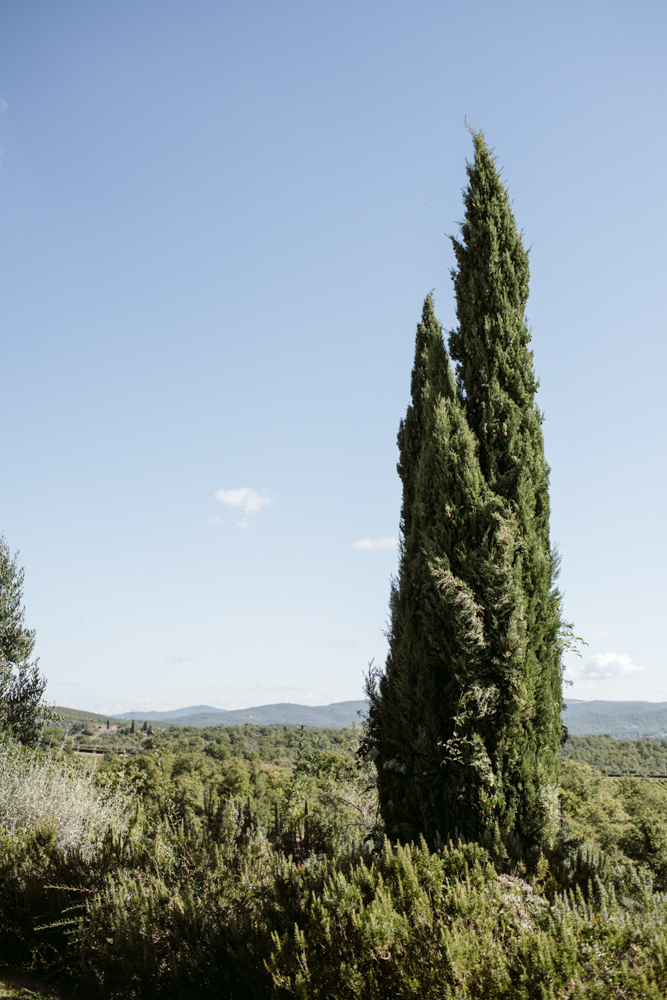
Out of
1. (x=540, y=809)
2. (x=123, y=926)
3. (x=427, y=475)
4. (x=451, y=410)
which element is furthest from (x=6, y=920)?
(x=451, y=410)

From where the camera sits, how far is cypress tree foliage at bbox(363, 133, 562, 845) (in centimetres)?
465

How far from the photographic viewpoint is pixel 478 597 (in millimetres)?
A: 4965

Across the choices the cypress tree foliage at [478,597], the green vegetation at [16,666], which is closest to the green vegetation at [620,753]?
the green vegetation at [16,666]

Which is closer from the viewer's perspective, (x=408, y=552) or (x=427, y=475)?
(x=427, y=475)

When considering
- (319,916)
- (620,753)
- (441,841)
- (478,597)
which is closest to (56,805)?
(441,841)

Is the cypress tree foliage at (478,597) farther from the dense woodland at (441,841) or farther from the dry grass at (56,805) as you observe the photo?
the dry grass at (56,805)

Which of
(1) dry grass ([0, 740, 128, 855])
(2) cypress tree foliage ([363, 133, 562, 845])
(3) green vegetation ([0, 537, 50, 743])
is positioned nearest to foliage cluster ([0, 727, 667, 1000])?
(1) dry grass ([0, 740, 128, 855])

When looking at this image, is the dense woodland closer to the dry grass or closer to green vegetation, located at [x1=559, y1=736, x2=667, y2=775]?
the dry grass

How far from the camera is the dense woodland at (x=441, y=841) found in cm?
261

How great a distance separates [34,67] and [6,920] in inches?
424

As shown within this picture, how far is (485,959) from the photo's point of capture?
2.38m

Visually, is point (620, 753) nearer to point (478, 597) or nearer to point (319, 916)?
point (478, 597)

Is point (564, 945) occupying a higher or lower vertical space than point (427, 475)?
lower

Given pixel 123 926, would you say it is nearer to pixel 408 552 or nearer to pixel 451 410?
pixel 408 552
